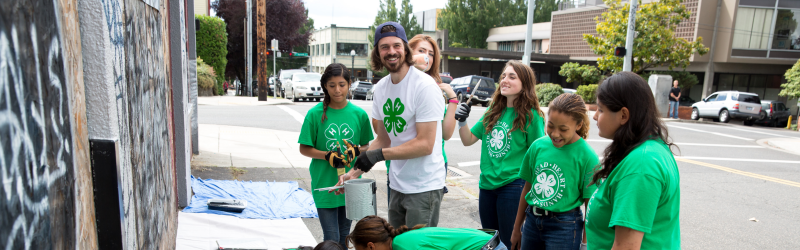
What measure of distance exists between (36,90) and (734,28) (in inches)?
1362

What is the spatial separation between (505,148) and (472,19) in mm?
57699

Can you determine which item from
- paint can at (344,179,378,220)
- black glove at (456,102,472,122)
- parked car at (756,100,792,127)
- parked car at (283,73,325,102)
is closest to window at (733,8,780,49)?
parked car at (756,100,792,127)

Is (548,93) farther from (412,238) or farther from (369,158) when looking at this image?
(412,238)

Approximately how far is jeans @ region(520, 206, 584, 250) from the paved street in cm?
246

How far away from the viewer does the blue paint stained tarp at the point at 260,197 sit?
5.42 metres

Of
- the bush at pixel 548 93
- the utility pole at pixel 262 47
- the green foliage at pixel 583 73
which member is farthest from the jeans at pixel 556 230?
the green foliage at pixel 583 73

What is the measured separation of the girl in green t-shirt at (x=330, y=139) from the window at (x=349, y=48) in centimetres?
6312

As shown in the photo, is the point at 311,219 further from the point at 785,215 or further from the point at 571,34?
the point at 571,34

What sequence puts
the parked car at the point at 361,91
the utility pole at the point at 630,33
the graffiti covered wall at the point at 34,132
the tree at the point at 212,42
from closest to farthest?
the graffiti covered wall at the point at 34,132 < the utility pole at the point at 630,33 < the tree at the point at 212,42 < the parked car at the point at 361,91

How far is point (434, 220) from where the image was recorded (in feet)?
9.98

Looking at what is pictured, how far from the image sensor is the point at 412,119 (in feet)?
9.59

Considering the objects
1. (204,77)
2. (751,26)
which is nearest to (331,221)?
(204,77)

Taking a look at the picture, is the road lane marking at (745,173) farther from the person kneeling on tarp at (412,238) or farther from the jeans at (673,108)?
the jeans at (673,108)

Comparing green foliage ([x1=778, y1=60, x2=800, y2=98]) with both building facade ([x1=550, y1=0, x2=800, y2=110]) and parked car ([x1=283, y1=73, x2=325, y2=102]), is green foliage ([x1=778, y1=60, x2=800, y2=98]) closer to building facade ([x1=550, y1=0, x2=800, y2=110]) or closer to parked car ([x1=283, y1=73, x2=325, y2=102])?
building facade ([x1=550, y1=0, x2=800, y2=110])
